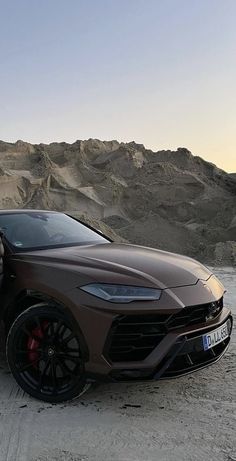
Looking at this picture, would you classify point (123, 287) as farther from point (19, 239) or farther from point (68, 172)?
point (68, 172)

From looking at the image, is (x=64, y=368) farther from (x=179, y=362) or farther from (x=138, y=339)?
(x=179, y=362)

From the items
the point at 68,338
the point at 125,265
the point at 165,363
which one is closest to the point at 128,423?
the point at 165,363

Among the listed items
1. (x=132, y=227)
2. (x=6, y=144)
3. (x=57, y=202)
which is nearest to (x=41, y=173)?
(x=57, y=202)

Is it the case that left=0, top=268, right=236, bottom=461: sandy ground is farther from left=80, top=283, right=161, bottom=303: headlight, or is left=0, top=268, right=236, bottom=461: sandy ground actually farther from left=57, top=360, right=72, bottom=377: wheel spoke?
left=80, top=283, right=161, bottom=303: headlight

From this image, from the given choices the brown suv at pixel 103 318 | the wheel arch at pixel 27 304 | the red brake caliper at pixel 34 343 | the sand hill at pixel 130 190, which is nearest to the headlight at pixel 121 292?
the brown suv at pixel 103 318

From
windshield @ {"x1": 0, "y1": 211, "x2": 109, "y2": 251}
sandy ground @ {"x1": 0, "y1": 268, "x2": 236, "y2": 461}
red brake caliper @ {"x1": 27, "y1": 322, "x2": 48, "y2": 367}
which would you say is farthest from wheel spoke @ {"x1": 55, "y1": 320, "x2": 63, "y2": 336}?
windshield @ {"x1": 0, "y1": 211, "x2": 109, "y2": 251}

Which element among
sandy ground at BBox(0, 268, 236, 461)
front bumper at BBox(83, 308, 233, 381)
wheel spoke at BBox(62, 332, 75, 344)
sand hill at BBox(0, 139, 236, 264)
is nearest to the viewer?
sandy ground at BBox(0, 268, 236, 461)

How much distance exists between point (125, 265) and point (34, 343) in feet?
2.76

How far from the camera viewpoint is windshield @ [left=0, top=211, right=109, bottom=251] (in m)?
4.41

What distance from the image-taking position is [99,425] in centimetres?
327

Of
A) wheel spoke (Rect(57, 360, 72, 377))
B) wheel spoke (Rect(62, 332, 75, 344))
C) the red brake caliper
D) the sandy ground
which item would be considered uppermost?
wheel spoke (Rect(62, 332, 75, 344))

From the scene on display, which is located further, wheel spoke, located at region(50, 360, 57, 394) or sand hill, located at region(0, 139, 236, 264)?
sand hill, located at region(0, 139, 236, 264)

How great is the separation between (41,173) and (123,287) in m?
19.7

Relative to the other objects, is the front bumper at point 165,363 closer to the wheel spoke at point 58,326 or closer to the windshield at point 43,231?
the wheel spoke at point 58,326
